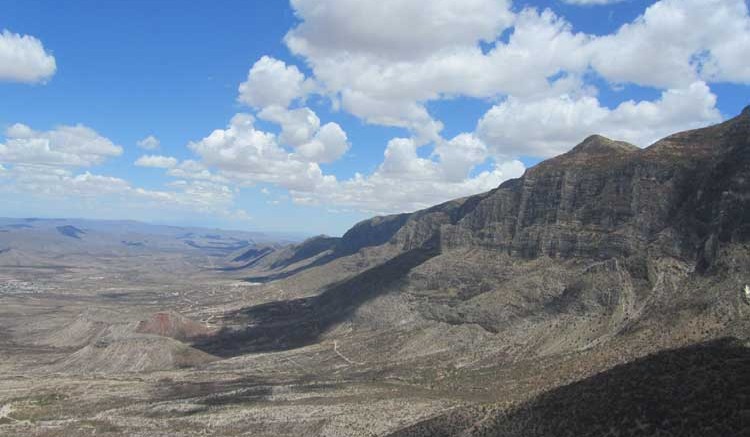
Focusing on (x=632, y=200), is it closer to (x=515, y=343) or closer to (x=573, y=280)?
(x=573, y=280)

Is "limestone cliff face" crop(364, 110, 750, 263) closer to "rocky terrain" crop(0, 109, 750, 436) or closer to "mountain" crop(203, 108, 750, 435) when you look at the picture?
"mountain" crop(203, 108, 750, 435)

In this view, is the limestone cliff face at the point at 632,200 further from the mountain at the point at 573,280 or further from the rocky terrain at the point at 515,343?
the rocky terrain at the point at 515,343

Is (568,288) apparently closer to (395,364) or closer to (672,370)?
(395,364)

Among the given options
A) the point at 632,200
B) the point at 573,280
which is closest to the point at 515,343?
the point at 573,280

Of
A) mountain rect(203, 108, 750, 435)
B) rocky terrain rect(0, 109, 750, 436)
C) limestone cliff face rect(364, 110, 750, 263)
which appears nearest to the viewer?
rocky terrain rect(0, 109, 750, 436)

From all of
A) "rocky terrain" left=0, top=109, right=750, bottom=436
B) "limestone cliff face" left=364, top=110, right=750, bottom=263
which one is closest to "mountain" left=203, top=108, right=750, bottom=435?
"limestone cliff face" left=364, top=110, right=750, bottom=263

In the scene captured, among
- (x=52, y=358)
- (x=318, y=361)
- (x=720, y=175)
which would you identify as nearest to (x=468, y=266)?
(x=318, y=361)
